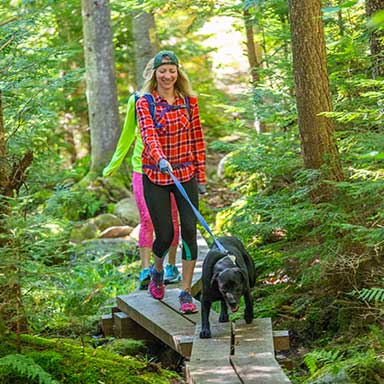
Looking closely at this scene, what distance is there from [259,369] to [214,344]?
760mm

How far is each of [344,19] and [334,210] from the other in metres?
3.39

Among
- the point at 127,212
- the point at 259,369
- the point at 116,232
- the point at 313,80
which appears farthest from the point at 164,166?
the point at 127,212

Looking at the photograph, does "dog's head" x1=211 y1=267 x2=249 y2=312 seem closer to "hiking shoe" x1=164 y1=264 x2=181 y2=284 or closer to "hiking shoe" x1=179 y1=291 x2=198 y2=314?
"hiking shoe" x1=179 y1=291 x2=198 y2=314

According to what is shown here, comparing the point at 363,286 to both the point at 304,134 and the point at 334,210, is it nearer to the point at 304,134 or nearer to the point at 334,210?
the point at 334,210

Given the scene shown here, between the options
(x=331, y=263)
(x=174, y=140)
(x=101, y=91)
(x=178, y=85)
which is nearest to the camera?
(x=331, y=263)

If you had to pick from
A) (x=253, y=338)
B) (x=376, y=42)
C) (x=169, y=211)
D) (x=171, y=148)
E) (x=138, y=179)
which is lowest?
(x=253, y=338)

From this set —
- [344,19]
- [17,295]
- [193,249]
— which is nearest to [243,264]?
[193,249]

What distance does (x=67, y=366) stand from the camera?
208 inches

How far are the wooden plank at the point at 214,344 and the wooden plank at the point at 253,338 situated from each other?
0.22 feet

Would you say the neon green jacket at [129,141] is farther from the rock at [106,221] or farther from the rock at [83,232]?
the rock at [106,221]

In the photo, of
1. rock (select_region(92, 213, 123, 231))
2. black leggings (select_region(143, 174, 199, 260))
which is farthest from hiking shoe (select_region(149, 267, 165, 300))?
rock (select_region(92, 213, 123, 231))

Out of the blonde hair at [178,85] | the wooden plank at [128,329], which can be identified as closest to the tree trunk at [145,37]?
the wooden plank at [128,329]

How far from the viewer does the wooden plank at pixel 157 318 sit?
6.23 metres

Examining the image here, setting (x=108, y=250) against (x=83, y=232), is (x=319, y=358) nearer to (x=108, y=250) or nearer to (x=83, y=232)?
(x=108, y=250)
